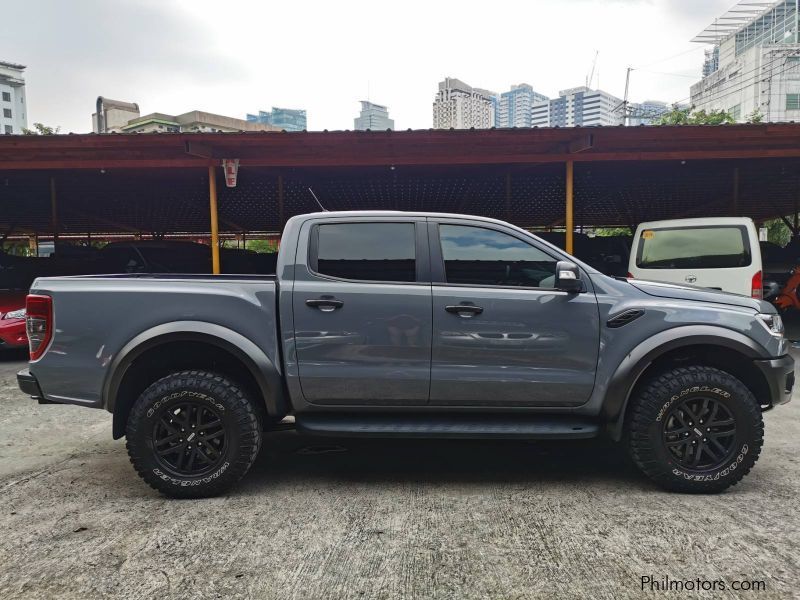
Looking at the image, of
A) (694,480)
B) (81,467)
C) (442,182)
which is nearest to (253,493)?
(81,467)

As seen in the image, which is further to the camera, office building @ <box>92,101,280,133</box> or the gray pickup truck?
office building @ <box>92,101,280,133</box>

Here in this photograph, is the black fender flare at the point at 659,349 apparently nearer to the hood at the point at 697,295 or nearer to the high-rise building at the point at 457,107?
the hood at the point at 697,295

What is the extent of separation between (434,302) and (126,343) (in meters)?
1.89

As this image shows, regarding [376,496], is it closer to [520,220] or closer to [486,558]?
[486,558]

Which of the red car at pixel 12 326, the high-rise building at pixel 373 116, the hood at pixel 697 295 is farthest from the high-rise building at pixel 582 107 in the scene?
the hood at pixel 697 295

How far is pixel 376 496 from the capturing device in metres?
3.33

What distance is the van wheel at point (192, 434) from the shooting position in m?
3.24

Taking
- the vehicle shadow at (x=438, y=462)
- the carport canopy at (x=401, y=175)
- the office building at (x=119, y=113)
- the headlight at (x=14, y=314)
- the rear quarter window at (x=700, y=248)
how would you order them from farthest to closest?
the office building at (x=119, y=113), the carport canopy at (x=401, y=175), the headlight at (x=14, y=314), the rear quarter window at (x=700, y=248), the vehicle shadow at (x=438, y=462)

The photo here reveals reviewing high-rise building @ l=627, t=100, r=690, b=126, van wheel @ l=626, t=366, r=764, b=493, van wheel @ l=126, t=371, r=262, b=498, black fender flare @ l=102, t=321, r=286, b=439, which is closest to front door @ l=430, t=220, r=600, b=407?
van wheel @ l=626, t=366, r=764, b=493

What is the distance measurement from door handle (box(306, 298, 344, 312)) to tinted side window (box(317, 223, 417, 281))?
0.20 meters

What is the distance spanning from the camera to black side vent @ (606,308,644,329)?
131 inches

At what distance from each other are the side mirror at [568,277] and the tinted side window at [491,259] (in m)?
Result: 0.12

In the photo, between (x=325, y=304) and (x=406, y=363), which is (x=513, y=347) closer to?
(x=406, y=363)

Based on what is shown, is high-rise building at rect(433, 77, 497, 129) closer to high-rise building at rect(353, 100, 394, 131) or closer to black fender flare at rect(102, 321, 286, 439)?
high-rise building at rect(353, 100, 394, 131)
